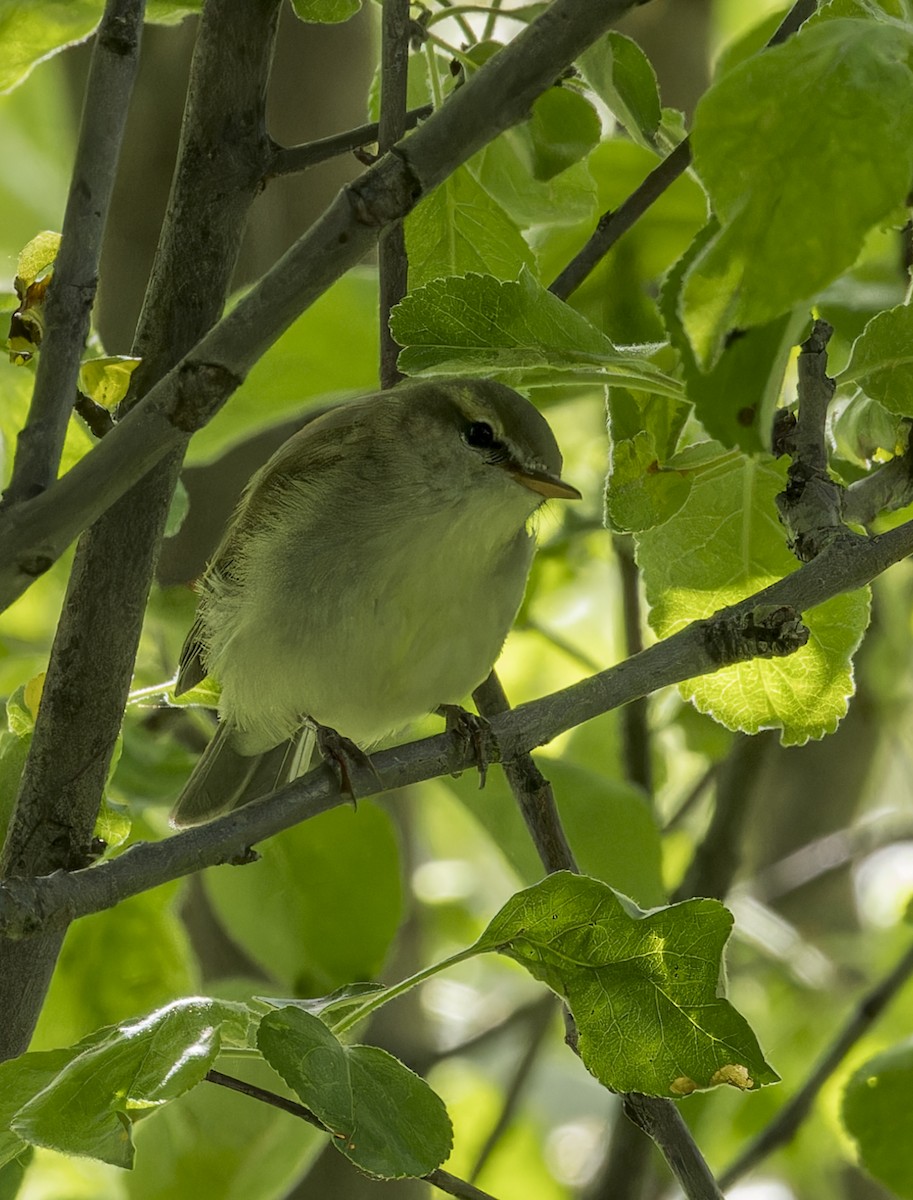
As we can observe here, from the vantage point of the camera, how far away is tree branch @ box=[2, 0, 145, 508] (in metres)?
0.94

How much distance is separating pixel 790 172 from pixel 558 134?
0.60m

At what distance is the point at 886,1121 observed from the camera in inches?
47.7

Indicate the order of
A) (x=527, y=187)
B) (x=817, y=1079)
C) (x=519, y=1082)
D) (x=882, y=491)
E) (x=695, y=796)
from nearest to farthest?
(x=882, y=491)
(x=527, y=187)
(x=817, y=1079)
(x=519, y=1082)
(x=695, y=796)

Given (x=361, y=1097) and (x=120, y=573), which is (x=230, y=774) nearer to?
(x=120, y=573)

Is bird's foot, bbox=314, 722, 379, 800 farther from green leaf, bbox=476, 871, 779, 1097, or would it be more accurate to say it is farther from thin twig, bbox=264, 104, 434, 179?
thin twig, bbox=264, 104, 434, 179

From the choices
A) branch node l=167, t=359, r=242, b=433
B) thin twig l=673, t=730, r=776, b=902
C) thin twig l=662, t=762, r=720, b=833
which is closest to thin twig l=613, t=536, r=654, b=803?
thin twig l=673, t=730, r=776, b=902

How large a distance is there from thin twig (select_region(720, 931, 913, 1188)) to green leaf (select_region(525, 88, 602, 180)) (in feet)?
4.23

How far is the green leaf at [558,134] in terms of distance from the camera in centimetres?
112

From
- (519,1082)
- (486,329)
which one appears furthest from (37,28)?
(519,1082)

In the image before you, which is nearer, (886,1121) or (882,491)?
(882,491)

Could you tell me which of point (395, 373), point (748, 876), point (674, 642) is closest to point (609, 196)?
point (395, 373)

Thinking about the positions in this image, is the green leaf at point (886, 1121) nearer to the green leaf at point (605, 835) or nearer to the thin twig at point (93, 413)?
the green leaf at point (605, 835)

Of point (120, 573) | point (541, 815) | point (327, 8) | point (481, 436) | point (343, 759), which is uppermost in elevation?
point (481, 436)

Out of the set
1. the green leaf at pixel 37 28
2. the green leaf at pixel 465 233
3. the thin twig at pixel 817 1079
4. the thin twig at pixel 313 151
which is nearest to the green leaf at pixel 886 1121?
the thin twig at pixel 817 1079
